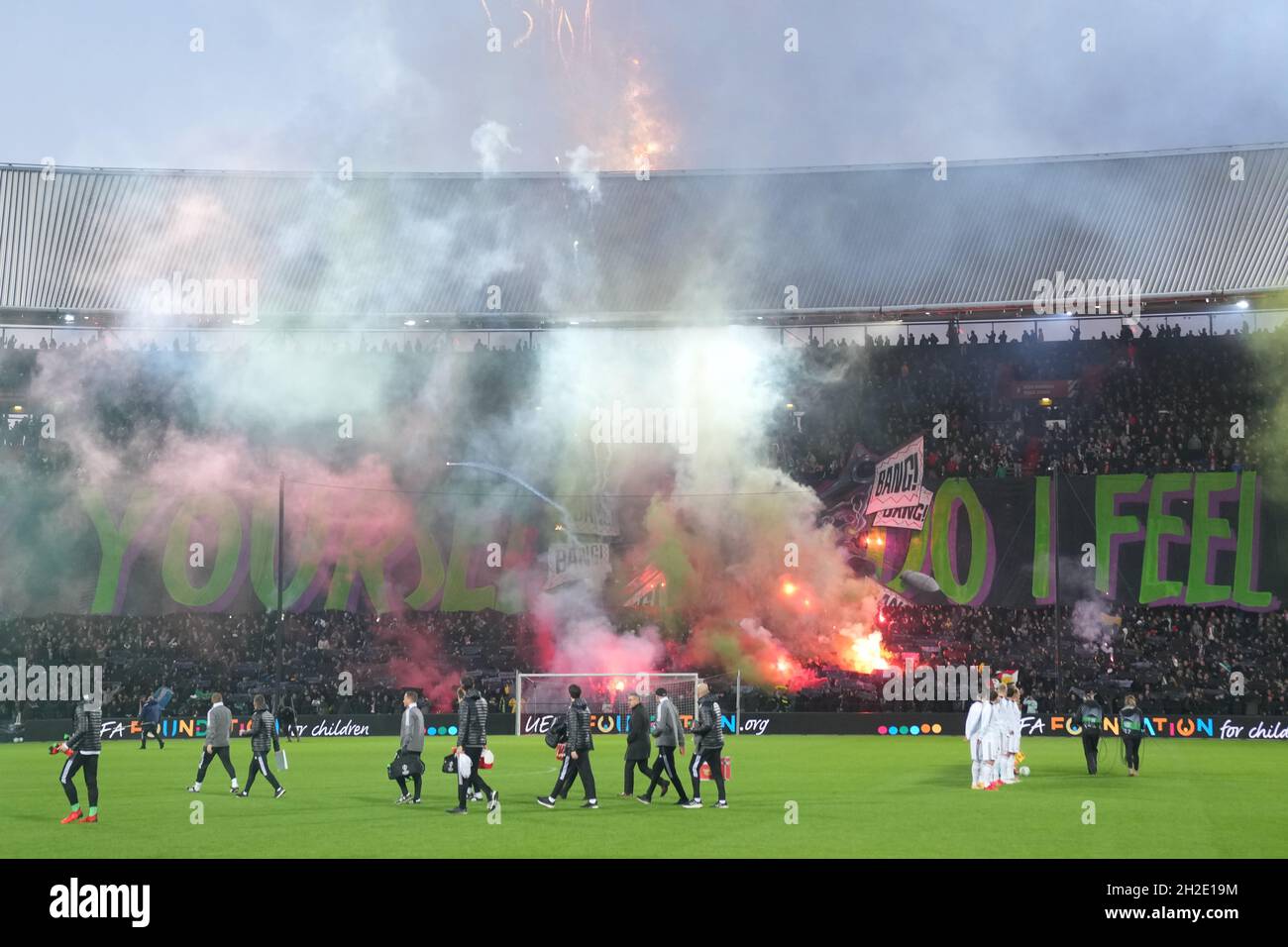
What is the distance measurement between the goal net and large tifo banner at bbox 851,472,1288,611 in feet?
33.4

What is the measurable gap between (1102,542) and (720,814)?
35.3 m

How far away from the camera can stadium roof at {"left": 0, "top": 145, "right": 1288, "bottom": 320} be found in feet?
190

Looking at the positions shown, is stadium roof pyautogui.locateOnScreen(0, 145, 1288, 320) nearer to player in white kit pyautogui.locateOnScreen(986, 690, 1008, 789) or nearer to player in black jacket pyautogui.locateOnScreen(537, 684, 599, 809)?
player in white kit pyautogui.locateOnScreen(986, 690, 1008, 789)

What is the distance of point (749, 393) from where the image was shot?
59.1 m

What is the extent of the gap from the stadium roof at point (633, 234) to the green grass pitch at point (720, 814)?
27.6 metres

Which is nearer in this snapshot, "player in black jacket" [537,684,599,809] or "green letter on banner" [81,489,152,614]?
"player in black jacket" [537,684,599,809]

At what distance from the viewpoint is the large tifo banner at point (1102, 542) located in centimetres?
5206

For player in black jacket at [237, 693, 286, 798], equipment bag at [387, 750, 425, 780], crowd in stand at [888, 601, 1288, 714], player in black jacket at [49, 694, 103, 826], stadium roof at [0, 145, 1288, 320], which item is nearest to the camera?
player in black jacket at [49, 694, 103, 826]

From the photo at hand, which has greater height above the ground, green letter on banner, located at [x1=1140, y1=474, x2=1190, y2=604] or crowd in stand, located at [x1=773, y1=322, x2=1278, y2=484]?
crowd in stand, located at [x1=773, y1=322, x2=1278, y2=484]

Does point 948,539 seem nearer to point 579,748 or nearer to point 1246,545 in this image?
point 1246,545

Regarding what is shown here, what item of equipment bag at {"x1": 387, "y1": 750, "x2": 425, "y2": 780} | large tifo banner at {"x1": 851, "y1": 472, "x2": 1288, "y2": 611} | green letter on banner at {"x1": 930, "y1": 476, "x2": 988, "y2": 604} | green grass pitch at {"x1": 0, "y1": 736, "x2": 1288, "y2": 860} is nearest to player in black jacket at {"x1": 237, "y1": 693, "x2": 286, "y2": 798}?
green grass pitch at {"x1": 0, "y1": 736, "x2": 1288, "y2": 860}

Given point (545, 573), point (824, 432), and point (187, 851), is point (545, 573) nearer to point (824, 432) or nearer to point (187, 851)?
point (824, 432)

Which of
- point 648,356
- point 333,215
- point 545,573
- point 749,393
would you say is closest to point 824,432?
point 749,393

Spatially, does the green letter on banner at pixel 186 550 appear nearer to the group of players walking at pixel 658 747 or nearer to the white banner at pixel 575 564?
the white banner at pixel 575 564
